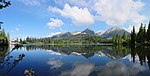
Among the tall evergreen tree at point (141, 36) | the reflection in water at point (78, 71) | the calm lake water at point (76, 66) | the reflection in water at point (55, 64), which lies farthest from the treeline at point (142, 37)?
the reflection in water at point (78, 71)

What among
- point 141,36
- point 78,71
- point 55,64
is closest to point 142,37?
point 141,36

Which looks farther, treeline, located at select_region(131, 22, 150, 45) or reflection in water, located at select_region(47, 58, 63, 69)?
treeline, located at select_region(131, 22, 150, 45)

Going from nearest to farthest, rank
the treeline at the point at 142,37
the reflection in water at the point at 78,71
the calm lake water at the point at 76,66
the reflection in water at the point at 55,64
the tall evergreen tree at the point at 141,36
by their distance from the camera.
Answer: the calm lake water at the point at 76,66, the reflection in water at the point at 78,71, the reflection in water at the point at 55,64, the treeline at the point at 142,37, the tall evergreen tree at the point at 141,36

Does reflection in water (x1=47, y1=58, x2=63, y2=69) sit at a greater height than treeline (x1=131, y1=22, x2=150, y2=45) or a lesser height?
lesser

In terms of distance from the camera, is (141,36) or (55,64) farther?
(141,36)

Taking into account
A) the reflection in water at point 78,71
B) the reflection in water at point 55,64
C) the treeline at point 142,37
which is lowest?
the reflection in water at point 55,64

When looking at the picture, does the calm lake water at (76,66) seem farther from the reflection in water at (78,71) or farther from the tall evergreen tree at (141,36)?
the tall evergreen tree at (141,36)

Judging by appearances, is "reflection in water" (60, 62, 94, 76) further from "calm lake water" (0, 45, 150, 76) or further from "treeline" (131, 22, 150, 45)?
"treeline" (131, 22, 150, 45)

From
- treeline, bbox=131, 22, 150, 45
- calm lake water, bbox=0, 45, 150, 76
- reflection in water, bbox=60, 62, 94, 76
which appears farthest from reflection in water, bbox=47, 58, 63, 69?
treeline, bbox=131, 22, 150, 45

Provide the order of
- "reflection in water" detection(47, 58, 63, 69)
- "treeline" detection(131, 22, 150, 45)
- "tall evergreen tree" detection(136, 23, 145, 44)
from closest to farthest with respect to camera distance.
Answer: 1. "reflection in water" detection(47, 58, 63, 69)
2. "treeline" detection(131, 22, 150, 45)
3. "tall evergreen tree" detection(136, 23, 145, 44)

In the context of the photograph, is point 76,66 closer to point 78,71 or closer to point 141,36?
point 78,71

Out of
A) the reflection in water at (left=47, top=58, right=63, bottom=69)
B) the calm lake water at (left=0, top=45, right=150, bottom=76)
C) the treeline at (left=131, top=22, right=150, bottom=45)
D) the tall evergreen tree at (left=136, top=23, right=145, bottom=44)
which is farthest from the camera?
the tall evergreen tree at (left=136, top=23, right=145, bottom=44)

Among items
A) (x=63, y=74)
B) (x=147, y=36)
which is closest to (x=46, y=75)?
(x=63, y=74)

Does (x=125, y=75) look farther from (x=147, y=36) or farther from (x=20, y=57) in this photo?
(x=147, y=36)
